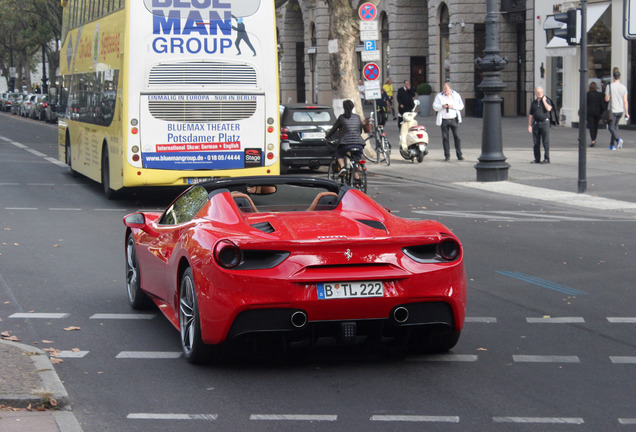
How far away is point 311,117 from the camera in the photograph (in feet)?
79.8

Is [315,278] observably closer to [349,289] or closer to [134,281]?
[349,289]

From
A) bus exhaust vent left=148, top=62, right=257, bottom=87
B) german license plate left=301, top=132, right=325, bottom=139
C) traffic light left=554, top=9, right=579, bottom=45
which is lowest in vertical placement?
german license plate left=301, top=132, right=325, bottom=139

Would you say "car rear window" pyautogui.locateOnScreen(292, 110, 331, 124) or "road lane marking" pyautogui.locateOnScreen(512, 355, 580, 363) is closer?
"road lane marking" pyautogui.locateOnScreen(512, 355, 580, 363)

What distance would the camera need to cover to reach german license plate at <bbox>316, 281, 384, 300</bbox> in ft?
20.9

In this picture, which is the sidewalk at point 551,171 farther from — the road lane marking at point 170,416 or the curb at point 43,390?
the road lane marking at point 170,416

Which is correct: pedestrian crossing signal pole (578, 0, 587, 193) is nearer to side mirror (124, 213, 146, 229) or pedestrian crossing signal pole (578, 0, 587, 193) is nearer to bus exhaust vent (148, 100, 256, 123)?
bus exhaust vent (148, 100, 256, 123)

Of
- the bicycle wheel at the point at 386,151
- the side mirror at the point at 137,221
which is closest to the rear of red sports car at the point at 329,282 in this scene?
the side mirror at the point at 137,221

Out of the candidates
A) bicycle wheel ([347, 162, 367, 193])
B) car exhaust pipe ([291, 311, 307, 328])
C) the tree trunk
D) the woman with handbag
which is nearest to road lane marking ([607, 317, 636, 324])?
car exhaust pipe ([291, 311, 307, 328])

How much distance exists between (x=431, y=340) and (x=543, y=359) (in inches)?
29.8

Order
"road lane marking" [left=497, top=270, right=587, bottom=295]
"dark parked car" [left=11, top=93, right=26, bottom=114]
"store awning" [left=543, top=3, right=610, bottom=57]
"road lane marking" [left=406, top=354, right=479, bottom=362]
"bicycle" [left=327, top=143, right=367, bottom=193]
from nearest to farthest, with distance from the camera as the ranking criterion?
"road lane marking" [left=406, top=354, right=479, bottom=362] → "road lane marking" [left=497, top=270, right=587, bottom=295] → "bicycle" [left=327, top=143, right=367, bottom=193] → "store awning" [left=543, top=3, right=610, bottom=57] → "dark parked car" [left=11, top=93, right=26, bottom=114]

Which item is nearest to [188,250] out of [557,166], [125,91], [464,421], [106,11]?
[464,421]

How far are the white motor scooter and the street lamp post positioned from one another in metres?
4.12

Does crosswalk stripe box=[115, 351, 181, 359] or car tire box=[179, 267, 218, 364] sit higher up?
car tire box=[179, 267, 218, 364]

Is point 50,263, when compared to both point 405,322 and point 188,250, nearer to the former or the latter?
point 188,250
